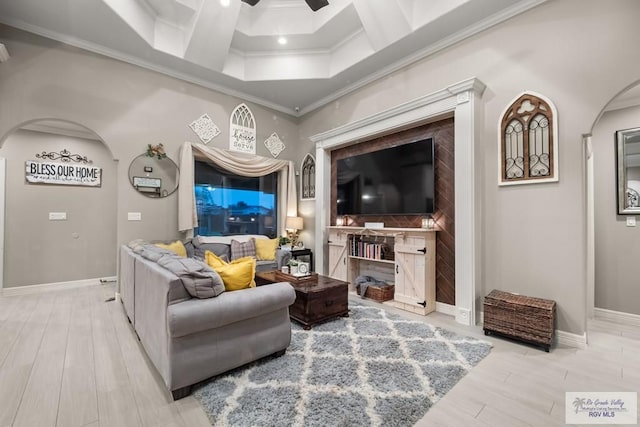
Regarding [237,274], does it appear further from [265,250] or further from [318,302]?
[265,250]

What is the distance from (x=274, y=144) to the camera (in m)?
5.48

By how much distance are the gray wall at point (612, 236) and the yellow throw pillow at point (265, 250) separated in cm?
440

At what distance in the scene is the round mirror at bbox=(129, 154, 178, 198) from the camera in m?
4.00

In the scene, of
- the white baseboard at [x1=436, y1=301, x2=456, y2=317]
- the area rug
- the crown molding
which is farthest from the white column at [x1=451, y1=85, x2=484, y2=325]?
the crown molding

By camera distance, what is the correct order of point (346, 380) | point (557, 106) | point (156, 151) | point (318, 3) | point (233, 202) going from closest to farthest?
point (346, 380)
point (557, 106)
point (318, 3)
point (156, 151)
point (233, 202)

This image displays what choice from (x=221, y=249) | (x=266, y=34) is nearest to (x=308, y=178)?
(x=221, y=249)

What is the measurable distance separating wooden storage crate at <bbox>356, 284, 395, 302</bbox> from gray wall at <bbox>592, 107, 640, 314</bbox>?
7.96 feet

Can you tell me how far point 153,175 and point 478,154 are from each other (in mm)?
4358

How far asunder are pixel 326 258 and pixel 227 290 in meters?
2.93

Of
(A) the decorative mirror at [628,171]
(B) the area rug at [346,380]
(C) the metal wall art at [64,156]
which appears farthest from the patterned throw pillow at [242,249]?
(A) the decorative mirror at [628,171]

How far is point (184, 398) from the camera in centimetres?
181

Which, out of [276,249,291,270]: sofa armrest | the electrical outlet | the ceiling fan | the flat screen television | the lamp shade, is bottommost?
→ [276,249,291,270]: sofa armrest

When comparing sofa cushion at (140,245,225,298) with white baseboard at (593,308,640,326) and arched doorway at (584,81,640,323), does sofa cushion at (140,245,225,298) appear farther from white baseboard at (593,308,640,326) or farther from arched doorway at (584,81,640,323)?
white baseboard at (593,308,640,326)

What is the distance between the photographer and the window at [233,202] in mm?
4836
